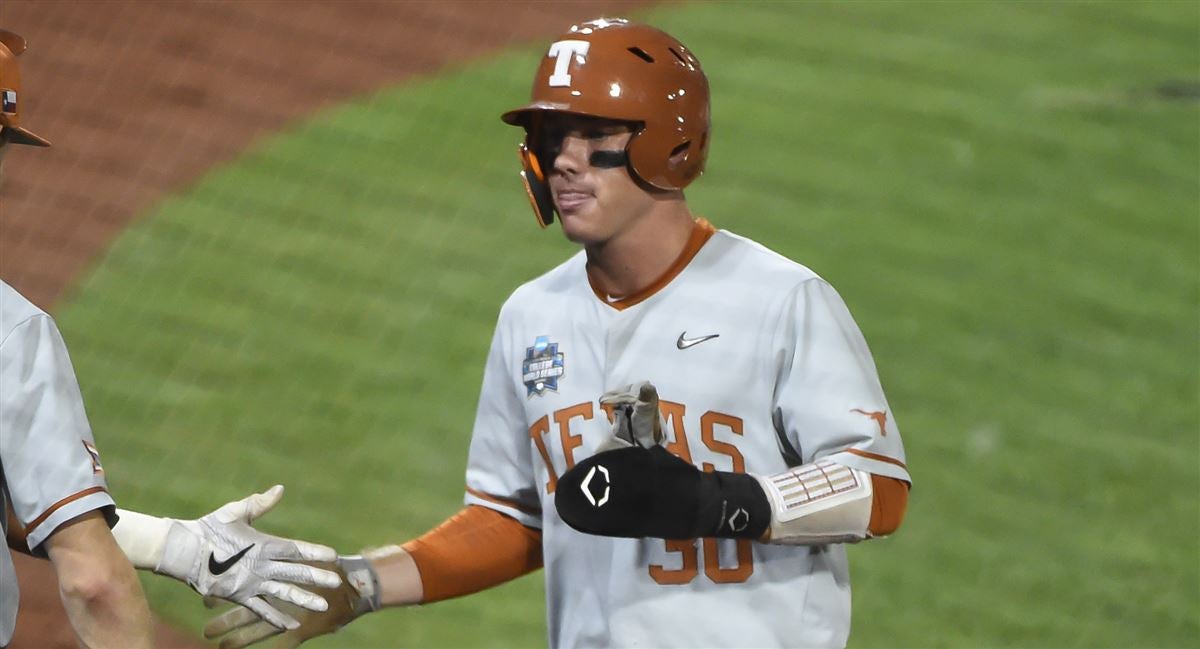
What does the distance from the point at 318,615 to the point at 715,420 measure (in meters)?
0.86

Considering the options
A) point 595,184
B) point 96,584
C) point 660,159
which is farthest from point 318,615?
A: point 660,159

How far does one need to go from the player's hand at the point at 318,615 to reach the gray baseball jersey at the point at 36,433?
0.47m

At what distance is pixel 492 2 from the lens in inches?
322

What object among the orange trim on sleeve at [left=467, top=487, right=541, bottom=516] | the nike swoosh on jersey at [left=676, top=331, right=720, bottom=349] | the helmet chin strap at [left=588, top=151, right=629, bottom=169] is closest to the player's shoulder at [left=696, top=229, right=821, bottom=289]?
the nike swoosh on jersey at [left=676, top=331, right=720, bottom=349]

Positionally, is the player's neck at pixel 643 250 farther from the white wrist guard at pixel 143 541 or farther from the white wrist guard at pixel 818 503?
the white wrist guard at pixel 143 541

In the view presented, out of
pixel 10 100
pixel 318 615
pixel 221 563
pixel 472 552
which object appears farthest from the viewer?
pixel 472 552

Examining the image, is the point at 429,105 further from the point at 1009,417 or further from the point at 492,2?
the point at 1009,417

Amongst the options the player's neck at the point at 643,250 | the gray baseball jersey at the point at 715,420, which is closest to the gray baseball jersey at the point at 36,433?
the gray baseball jersey at the point at 715,420

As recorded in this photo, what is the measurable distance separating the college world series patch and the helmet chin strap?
35 centimetres

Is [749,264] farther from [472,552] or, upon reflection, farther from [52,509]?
[52,509]

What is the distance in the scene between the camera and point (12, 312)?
8.73 feet

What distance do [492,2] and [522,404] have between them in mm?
5346

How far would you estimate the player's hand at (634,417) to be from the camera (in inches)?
105

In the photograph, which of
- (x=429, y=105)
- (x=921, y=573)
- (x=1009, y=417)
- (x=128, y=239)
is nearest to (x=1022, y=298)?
(x=1009, y=417)
